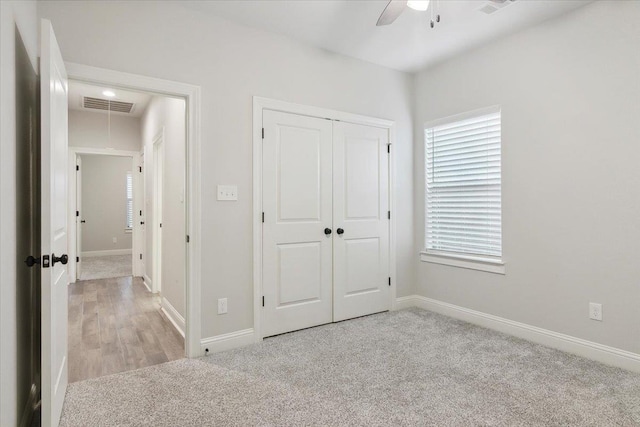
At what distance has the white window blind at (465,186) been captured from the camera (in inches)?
132

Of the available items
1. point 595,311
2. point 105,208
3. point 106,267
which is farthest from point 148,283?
point 595,311

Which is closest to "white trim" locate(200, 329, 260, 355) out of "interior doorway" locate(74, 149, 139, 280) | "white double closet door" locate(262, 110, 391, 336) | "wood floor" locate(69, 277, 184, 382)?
"white double closet door" locate(262, 110, 391, 336)

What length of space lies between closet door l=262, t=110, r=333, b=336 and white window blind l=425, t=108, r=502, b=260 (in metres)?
1.26

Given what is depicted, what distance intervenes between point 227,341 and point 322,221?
135cm

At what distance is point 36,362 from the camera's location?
6.84 feet

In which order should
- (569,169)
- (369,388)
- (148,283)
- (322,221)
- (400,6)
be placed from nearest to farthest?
1. (400,6)
2. (369,388)
3. (569,169)
4. (322,221)
5. (148,283)

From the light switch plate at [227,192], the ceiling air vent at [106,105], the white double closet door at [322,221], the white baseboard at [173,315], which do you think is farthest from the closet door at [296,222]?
the ceiling air vent at [106,105]

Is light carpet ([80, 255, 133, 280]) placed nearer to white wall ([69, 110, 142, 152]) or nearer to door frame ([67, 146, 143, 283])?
door frame ([67, 146, 143, 283])

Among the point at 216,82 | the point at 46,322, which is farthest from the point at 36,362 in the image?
the point at 216,82

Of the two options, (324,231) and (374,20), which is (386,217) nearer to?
(324,231)

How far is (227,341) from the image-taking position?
2.87m

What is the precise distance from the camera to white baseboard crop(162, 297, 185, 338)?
11.0 ft

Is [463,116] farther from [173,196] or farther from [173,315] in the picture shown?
[173,315]

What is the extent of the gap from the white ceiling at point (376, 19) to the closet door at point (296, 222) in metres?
0.73
